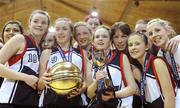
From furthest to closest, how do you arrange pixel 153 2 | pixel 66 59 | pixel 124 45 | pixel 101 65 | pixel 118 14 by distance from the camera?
pixel 118 14 → pixel 153 2 → pixel 124 45 → pixel 66 59 → pixel 101 65

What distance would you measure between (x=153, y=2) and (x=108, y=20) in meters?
1.73

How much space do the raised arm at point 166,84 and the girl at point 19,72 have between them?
1107mm

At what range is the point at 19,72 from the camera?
314 cm

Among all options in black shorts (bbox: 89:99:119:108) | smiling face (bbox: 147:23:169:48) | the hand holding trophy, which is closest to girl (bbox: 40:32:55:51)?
the hand holding trophy

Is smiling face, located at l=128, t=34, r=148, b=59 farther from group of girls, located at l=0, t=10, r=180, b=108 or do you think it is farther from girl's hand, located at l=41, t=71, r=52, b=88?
girl's hand, located at l=41, t=71, r=52, b=88

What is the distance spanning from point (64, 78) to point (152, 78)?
86 cm

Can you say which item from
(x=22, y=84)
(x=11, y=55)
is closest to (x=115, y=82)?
(x=22, y=84)

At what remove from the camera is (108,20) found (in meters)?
10.1

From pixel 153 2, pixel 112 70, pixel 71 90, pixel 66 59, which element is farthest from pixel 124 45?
pixel 153 2

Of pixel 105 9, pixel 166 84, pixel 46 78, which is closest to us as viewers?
pixel 46 78

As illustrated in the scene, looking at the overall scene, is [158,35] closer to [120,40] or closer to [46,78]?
[120,40]

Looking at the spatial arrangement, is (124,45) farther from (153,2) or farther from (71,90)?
(153,2)

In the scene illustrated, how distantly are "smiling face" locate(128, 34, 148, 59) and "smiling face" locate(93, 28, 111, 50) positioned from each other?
0.73 ft

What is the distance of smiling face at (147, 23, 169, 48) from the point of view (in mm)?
3336
